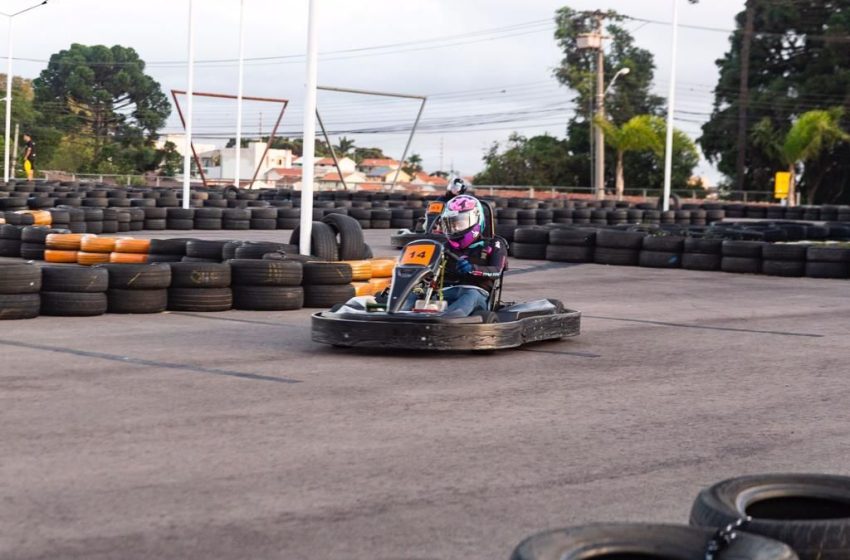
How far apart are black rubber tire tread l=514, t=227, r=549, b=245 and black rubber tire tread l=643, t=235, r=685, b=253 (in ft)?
5.82

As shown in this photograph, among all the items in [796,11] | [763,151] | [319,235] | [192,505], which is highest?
[796,11]

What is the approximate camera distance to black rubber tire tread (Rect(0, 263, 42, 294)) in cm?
979

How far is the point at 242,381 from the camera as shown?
23.3ft

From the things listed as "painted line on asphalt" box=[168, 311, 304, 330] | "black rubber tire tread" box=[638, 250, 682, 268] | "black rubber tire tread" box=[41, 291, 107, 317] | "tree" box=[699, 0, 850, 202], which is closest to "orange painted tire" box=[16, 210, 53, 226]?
"black rubber tire tread" box=[638, 250, 682, 268]

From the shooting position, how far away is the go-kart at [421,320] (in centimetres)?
804

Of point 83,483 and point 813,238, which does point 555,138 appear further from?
point 83,483

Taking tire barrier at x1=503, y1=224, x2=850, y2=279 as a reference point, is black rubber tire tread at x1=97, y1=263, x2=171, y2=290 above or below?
below

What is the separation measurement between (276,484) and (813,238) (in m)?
21.7

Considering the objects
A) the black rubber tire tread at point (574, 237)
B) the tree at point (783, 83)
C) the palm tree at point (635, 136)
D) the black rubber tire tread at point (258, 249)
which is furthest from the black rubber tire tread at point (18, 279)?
the tree at point (783, 83)

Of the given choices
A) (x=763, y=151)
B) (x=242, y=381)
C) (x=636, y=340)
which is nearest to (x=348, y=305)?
(x=242, y=381)

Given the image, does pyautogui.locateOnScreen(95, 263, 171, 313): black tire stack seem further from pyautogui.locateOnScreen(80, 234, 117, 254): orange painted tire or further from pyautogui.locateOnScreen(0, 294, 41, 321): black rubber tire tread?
pyautogui.locateOnScreen(80, 234, 117, 254): orange painted tire

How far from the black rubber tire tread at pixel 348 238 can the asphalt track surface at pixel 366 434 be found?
286cm

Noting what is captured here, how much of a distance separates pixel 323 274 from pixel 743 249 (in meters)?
8.37

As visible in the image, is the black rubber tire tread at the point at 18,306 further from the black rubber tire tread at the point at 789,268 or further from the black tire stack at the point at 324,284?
the black rubber tire tread at the point at 789,268
